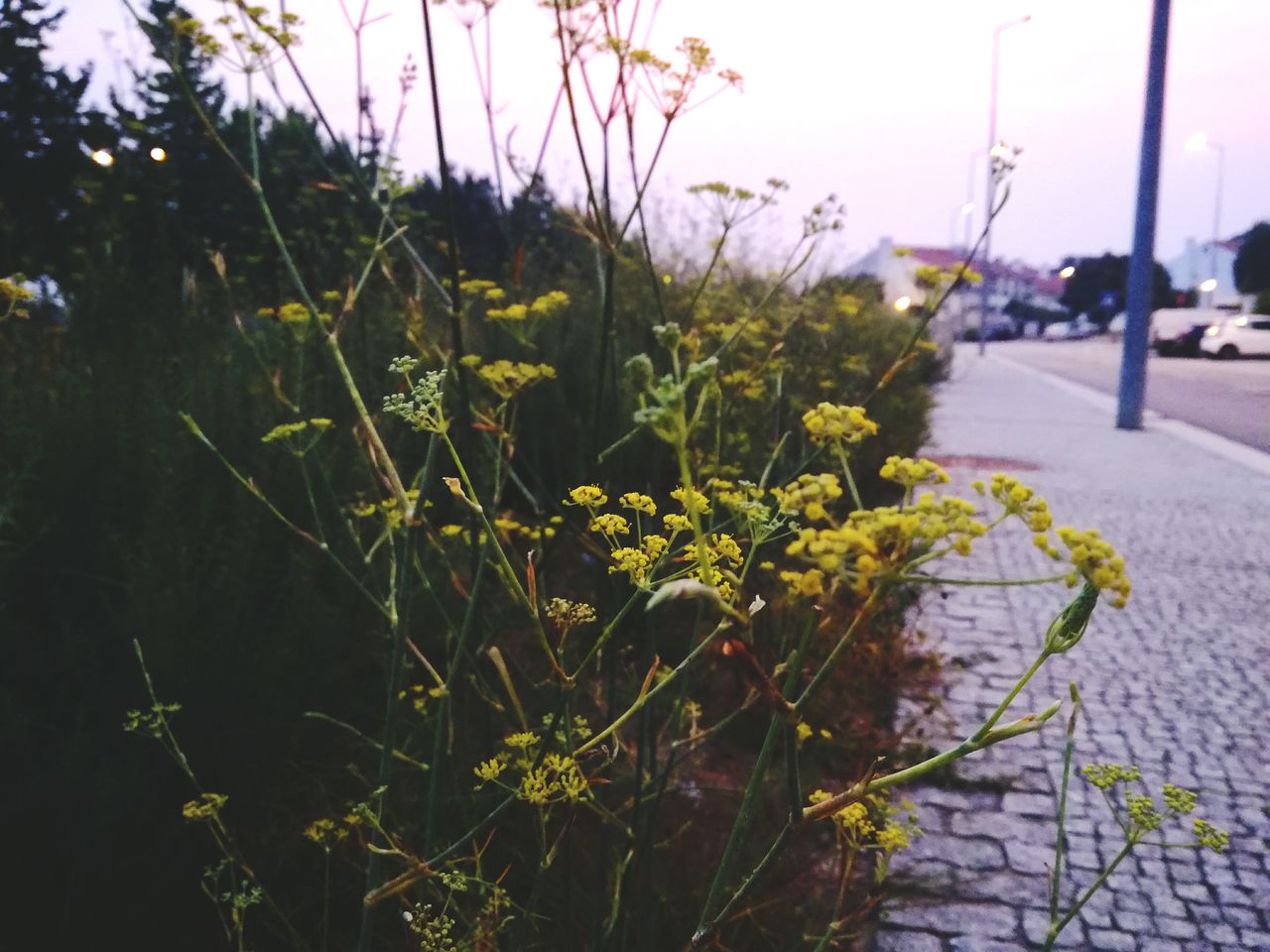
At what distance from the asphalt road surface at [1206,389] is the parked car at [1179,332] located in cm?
135

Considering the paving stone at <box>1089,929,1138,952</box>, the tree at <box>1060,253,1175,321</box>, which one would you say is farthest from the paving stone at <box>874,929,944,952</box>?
the tree at <box>1060,253,1175,321</box>

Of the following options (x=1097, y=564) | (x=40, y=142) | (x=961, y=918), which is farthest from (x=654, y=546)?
(x=40, y=142)

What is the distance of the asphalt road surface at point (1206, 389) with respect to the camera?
37.0ft

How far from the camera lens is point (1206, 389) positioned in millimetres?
16250

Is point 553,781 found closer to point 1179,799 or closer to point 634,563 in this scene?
point 634,563

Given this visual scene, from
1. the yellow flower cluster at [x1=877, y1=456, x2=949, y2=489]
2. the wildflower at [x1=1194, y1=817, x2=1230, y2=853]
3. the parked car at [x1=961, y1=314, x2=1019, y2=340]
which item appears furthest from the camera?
the parked car at [x1=961, y1=314, x2=1019, y2=340]

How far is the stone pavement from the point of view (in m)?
2.17

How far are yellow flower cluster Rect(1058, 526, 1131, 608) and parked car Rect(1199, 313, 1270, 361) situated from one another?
3018cm

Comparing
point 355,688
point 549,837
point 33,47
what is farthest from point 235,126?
point 549,837

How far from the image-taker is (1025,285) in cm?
10394

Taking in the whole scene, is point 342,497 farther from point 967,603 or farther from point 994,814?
point 967,603

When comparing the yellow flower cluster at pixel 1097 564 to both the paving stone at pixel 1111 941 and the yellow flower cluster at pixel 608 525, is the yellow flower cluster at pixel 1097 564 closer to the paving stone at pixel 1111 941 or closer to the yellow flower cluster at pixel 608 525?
the yellow flower cluster at pixel 608 525

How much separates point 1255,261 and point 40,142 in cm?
6223

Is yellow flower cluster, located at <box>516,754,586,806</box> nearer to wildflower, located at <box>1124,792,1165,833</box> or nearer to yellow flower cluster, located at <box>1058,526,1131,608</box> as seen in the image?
yellow flower cluster, located at <box>1058,526,1131,608</box>
